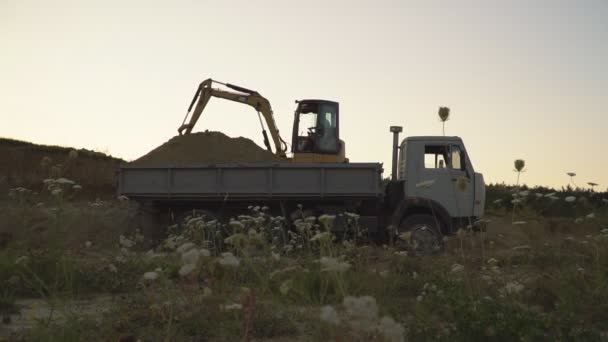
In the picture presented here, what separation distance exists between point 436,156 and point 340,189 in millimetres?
2269

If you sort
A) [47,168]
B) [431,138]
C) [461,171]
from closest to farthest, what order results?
1. [461,171]
2. [431,138]
3. [47,168]

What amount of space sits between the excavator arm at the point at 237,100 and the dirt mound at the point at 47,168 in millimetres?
7692

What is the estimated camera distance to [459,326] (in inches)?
151

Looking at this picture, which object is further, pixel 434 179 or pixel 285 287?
pixel 434 179

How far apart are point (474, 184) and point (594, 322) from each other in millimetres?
7909

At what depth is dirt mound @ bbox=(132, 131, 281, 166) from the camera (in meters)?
15.7

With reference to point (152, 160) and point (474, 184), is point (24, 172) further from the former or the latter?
point (474, 184)

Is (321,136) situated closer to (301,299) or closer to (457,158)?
(457,158)

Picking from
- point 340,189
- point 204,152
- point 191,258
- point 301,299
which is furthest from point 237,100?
point 191,258

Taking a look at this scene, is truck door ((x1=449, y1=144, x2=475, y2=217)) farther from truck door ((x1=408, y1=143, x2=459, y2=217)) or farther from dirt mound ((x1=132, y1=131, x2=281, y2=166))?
dirt mound ((x1=132, y1=131, x2=281, y2=166))

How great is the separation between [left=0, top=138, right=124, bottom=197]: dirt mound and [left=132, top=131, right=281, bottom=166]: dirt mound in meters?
7.91

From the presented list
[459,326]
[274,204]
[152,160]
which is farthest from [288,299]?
[152,160]

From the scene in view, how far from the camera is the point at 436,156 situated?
13.0 m

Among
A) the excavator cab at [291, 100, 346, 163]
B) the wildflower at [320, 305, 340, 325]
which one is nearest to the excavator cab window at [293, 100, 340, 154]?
the excavator cab at [291, 100, 346, 163]
